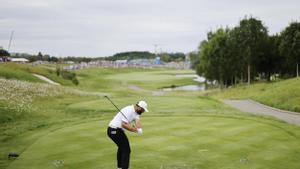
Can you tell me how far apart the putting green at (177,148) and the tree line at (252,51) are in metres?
45.3

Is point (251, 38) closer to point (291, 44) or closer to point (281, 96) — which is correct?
point (291, 44)

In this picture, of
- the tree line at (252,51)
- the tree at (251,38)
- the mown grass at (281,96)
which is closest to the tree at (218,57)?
the tree line at (252,51)

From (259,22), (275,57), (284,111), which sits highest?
(259,22)

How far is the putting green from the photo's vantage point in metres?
14.9

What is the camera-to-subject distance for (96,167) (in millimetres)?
14336

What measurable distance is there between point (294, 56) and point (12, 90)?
141 feet

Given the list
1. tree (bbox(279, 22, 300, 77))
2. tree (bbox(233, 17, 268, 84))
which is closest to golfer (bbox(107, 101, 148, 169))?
tree (bbox(279, 22, 300, 77))

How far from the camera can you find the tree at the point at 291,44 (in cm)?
6300

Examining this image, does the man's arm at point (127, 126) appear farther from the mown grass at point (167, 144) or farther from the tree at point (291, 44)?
the tree at point (291, 44)

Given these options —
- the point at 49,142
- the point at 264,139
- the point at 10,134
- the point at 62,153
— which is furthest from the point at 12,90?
the point at 264,139

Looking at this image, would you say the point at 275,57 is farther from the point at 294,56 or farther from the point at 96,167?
the point at 96,167

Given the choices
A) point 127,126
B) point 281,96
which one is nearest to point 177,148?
point 127,126

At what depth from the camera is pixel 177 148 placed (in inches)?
677

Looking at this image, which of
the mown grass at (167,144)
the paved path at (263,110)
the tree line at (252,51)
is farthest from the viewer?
the tree line at (252,51)
